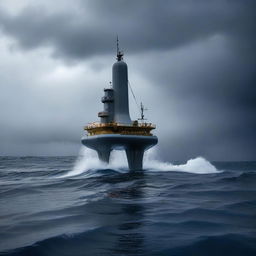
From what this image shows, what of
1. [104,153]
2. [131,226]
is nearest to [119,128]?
[104,153]

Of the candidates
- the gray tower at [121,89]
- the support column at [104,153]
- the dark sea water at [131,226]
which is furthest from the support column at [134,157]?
the dark sea water at [131,226]

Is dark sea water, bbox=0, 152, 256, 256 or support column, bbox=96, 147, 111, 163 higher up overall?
support column, bbox=96, 147, 111, 163

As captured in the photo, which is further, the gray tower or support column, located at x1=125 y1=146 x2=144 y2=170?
the gray tower

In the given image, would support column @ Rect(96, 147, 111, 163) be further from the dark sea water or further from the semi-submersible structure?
the dark sea water

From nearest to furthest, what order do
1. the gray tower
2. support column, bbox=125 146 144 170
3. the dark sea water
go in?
the dark sea water → support column, bbox=125 146 144 170 → the gray tower

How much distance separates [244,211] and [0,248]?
1006 centimetres

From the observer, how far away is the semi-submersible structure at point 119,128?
39781 millimetres

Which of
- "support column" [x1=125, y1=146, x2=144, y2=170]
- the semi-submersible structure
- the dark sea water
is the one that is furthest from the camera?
"support column" [x1=125, y1=146, x2=144, y2=170]

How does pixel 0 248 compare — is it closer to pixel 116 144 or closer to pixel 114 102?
pixel 116 144

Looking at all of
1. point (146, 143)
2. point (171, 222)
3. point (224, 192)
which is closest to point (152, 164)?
point (146, 143)

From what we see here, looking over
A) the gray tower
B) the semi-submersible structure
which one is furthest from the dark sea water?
the gray tower

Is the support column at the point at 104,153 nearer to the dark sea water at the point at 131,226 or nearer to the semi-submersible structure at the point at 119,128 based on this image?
the semi-submersible structure at the point at 119,128

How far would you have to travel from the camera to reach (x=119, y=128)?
4019 centimetres

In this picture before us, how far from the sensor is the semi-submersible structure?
39781mm
